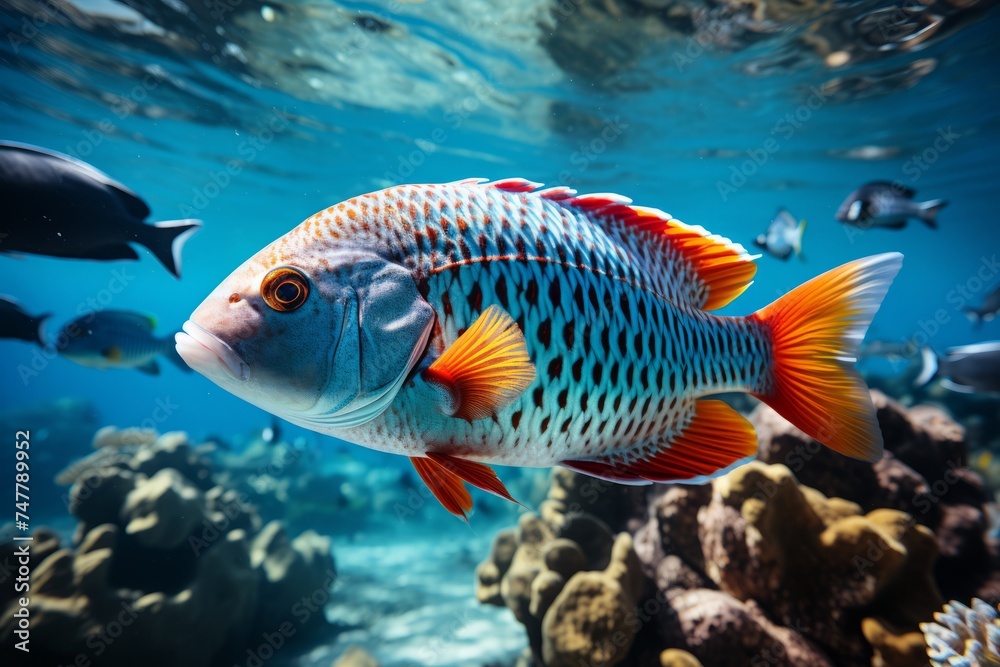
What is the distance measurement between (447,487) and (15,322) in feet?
15.3

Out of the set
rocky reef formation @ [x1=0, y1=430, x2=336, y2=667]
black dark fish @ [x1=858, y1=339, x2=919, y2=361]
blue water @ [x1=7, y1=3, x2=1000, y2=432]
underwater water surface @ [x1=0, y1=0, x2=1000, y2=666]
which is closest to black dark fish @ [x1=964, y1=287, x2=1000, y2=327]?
blue water @ [x1=7, y1=3, x2=1000, y2=432]

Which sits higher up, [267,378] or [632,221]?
[632,221]

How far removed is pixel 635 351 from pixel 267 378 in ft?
3.53

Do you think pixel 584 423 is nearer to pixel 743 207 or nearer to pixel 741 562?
pixel 741 562

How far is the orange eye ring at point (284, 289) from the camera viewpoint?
3.81ft

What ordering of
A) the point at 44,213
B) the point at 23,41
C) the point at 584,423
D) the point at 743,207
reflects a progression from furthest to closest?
the point at 743,207 < the point at 23,41 < the point at 44,213 < the point at 584,423

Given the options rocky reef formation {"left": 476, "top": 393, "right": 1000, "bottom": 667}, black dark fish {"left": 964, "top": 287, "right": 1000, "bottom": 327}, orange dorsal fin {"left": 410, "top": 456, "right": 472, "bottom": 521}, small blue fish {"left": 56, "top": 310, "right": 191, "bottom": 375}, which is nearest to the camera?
orange dorsal fin {"left": 410, "top": 456, "right": 472, "bottom": 521}

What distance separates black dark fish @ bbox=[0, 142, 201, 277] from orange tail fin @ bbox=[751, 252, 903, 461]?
12.1 feet

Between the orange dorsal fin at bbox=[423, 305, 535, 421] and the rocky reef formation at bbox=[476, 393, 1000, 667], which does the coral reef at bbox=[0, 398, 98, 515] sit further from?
the orange dorsal fin at bbox=[423, 305, 535, 421]

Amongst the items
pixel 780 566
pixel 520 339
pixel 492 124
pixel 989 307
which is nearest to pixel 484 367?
pixel 520 339

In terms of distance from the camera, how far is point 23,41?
1102 centimetres

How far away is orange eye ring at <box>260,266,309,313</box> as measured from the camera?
45.7 inches

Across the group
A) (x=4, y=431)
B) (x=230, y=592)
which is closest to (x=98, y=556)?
(x=230, y=592)

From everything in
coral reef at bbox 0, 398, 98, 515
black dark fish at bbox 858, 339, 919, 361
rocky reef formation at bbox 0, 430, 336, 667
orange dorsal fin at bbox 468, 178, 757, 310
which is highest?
black dark fish at bbox 858, 339, 919, 361
